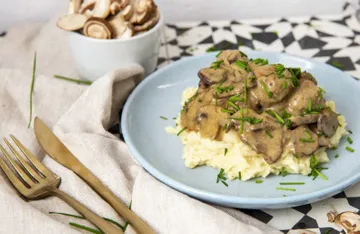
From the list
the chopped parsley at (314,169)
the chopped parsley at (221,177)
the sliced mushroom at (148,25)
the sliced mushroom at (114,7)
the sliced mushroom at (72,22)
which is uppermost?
the sliced mushroom at (114,7)

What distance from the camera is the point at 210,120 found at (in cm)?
224

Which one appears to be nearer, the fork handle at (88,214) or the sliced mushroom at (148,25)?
the fork handle at (88,214)

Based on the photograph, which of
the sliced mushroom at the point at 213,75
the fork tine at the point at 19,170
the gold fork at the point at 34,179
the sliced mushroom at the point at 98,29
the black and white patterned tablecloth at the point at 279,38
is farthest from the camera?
the black and white patterned tablecloth at the point at 279,38

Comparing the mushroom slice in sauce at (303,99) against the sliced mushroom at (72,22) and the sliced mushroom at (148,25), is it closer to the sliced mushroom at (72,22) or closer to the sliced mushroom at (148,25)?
the sliced mushroom at (148,25)

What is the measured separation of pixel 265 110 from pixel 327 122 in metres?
0.25

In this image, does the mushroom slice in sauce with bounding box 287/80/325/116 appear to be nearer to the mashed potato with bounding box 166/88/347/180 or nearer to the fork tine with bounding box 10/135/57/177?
the mashed potato with bounding box 166/88/347/180

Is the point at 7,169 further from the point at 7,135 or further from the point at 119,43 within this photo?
the point at 119,43

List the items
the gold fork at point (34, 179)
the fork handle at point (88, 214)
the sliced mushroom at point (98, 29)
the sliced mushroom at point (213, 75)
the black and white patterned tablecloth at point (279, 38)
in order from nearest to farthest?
the fork handle at point (88, 214) → the gold fork at point (34, 179) → the sliced mushroom at point (213, 75) → the sliced mushroom at point (98, 29) → the black and white patterned tablecloth at point (279, 38)

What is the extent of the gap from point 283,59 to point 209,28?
82 cm

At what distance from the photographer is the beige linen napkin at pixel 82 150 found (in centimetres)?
197

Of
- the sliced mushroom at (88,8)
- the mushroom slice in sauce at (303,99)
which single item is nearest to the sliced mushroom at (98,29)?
the sliced mushroom at (88,8)

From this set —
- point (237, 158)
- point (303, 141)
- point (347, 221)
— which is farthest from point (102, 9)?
point (347, 221)

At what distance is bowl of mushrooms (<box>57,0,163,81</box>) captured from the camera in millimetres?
2707

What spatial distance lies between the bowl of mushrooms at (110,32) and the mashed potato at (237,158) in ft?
Result: 2.24
